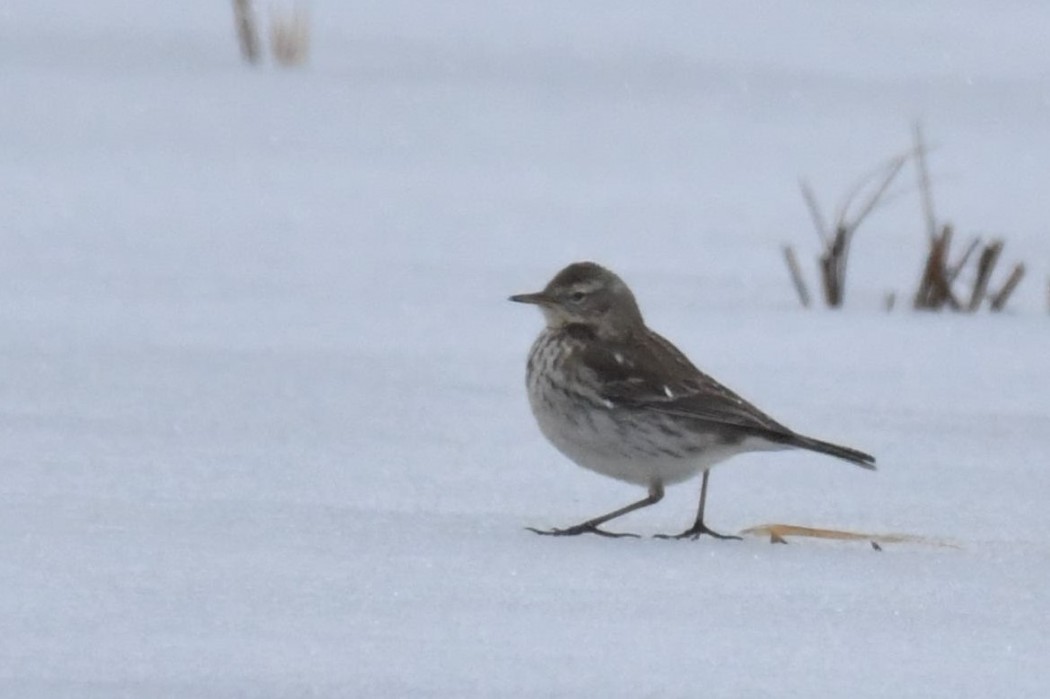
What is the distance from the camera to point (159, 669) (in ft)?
12.3

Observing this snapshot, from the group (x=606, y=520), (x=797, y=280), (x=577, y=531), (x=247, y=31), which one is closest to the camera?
(x=577, y=531)

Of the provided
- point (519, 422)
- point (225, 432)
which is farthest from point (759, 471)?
point (225, 432)

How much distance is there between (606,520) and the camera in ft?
18.2

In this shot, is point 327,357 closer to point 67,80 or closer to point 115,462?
point 115,462

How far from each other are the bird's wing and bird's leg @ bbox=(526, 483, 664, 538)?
22cm

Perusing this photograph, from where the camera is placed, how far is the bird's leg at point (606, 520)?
5270 millimetres

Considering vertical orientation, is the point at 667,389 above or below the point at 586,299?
below

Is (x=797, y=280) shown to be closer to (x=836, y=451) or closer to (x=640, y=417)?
(x=640, y=417)

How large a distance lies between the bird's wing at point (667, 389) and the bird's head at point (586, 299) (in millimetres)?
274

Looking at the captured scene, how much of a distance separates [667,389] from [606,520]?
38 centimetres

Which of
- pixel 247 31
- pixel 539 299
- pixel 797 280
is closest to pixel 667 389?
pixel 539 299

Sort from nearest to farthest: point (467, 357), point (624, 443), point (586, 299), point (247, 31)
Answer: point (624, 443) → point (586, 299) → point (467, 357) → point (247, 31)

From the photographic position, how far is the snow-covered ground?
4117 millimetres

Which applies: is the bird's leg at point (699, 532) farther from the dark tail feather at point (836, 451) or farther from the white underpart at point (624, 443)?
the dark tail feather at point (836, 451)
